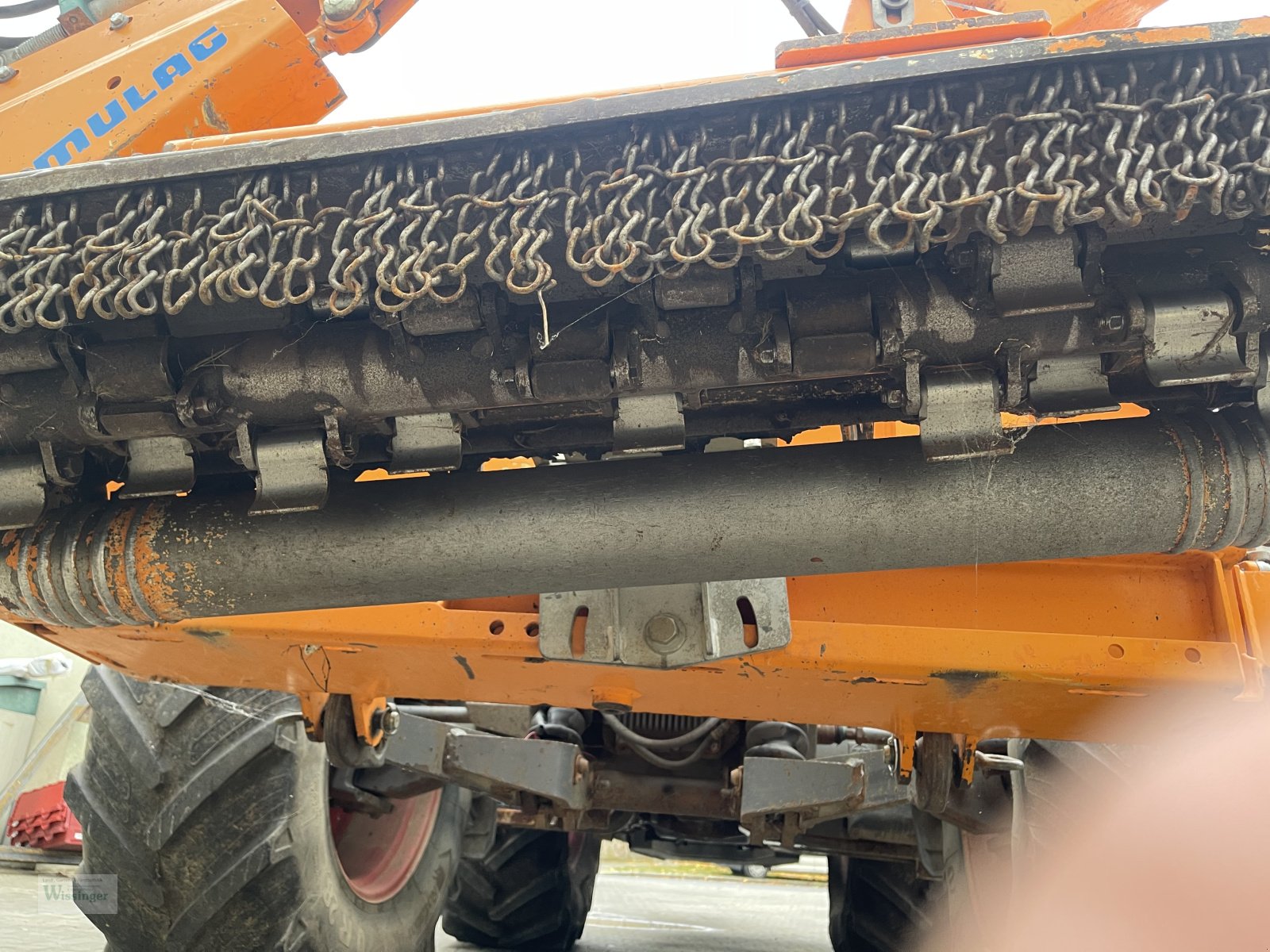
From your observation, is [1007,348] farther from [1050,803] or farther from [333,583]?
[1050,803]

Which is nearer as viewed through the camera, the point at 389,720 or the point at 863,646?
the point at 863,646

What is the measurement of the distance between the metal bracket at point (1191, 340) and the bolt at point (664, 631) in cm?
101

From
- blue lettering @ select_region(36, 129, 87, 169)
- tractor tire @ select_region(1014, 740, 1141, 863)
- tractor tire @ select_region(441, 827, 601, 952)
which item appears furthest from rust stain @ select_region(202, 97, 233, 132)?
tractor tire @ select_region(441, 827, 601, 952)

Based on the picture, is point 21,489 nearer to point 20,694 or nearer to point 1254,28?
point 1254,28

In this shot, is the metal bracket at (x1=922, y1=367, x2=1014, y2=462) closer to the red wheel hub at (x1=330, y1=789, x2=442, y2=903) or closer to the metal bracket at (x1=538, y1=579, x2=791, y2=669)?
the metal bracket at (x1=538, y1=579, x2=791, y2=669)

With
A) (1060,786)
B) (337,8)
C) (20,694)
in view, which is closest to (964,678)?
(1060,786)

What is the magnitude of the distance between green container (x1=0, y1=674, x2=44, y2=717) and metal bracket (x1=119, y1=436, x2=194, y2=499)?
11853mm

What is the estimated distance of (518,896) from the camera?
14.7 feet

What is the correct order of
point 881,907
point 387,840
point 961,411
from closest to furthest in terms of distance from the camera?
point 961,411
point 387,840
point 881,907

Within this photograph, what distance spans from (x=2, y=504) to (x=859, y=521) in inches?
50.6

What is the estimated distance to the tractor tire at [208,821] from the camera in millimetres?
2602

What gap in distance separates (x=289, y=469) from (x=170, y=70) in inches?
65.7

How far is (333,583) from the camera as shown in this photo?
171 cm

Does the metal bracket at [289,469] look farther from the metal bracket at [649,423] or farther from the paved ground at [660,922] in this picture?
the paved ground at [660,922]
